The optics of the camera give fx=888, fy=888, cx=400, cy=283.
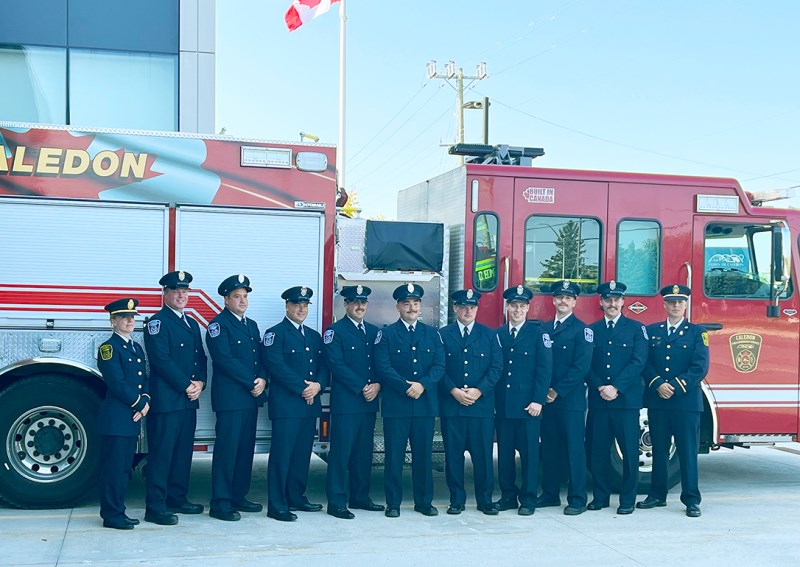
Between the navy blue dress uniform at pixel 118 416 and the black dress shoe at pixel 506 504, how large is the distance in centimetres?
282

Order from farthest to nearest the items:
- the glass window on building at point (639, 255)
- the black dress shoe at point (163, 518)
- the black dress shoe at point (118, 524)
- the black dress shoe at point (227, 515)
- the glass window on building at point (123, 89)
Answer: the glass window on building at point (123, 89), the glass window on building at point (639, 255), the black dress shoe at point (227, 515), the black dress shoe at point (163, 518), the black dress shoe at point (118, 524)

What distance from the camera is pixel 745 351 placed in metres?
7.84

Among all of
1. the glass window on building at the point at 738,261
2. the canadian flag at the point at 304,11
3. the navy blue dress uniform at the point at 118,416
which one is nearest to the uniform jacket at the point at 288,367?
the navy blue dress uniform at the point at 118,416

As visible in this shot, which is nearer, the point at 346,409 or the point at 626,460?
the point at 346,409

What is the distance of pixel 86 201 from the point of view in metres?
6.65

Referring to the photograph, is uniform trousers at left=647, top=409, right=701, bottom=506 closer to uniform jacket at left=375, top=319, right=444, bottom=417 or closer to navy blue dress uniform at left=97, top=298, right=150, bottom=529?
uniform jacket at left=375, top=319, right=444, bottom=417

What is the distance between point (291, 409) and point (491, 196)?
2440 mm

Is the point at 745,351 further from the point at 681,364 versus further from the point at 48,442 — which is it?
the point at 48,442

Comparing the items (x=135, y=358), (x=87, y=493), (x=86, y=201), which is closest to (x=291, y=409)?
(x=135, y=358)

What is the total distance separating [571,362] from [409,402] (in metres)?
1.37

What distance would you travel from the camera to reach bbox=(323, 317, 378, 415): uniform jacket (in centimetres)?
680

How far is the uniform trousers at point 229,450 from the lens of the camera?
664 cm

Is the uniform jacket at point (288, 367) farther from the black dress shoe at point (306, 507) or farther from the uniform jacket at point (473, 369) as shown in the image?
the uniform jacket at point (473, 369)

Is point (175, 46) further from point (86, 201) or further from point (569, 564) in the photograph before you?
point (569, 564)
